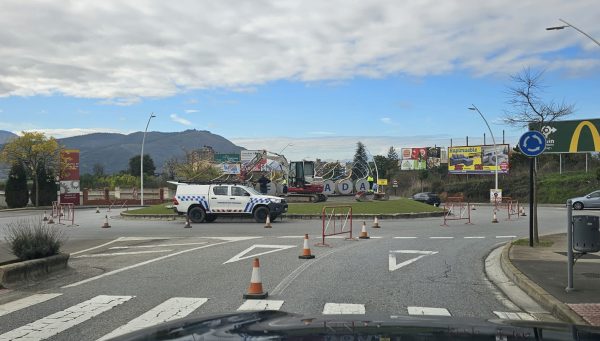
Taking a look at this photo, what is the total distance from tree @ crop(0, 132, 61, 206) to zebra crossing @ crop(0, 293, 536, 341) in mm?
53913

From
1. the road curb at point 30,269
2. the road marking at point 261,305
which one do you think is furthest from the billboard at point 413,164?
the road marking at point 261,305

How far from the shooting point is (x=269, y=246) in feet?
51.0

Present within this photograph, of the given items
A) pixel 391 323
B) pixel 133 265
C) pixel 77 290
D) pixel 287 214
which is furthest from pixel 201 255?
pixel 287 214

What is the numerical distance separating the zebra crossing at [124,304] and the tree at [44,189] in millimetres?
53062

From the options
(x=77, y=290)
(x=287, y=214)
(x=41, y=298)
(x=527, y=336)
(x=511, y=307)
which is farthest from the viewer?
(x=287, y=214)

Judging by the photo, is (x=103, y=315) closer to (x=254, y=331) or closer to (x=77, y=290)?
(x=77, y=290)

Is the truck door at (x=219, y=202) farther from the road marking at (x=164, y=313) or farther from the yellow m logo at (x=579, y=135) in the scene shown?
the yellow m logo at (x=579, y=135)

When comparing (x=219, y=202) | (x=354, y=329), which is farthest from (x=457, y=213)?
(x=354, y=329)

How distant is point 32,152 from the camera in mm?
58031

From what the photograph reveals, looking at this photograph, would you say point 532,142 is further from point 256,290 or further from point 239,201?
point 239,201

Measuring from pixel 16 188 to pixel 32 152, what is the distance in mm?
4965

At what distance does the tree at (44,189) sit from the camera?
185 ft

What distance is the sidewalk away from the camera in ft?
23.5

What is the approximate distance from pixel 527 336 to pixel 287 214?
26594mm
